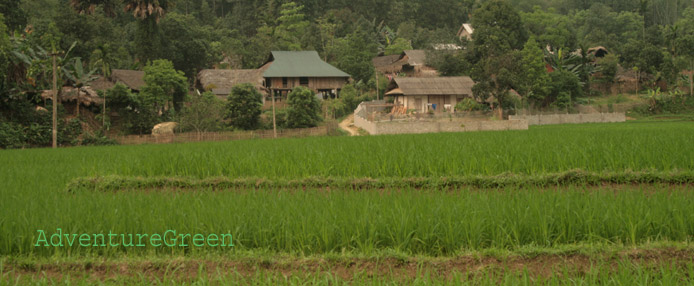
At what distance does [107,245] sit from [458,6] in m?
72.8

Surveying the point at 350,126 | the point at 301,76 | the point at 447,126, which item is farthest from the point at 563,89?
the point at 301,76

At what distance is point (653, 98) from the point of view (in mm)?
33812

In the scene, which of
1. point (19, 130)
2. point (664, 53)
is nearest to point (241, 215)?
point (19, 130)

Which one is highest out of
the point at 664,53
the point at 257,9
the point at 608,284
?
the point at 257,9

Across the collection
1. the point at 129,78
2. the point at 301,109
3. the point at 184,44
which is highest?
the point at 184,44

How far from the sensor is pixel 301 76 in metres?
39.0

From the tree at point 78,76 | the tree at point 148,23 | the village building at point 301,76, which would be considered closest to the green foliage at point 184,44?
the tree at point 148,23

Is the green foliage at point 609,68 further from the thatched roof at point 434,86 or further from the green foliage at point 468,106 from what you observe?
the green foliage at point 468,106

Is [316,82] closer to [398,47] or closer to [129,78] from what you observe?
[129,78]

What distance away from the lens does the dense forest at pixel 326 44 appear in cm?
2888

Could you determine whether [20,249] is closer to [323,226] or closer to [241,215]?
[241,215]

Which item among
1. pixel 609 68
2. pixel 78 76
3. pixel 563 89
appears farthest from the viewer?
pixel 609 68

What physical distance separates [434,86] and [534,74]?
619 centimetres

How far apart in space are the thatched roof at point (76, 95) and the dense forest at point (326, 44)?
1.78 feet
